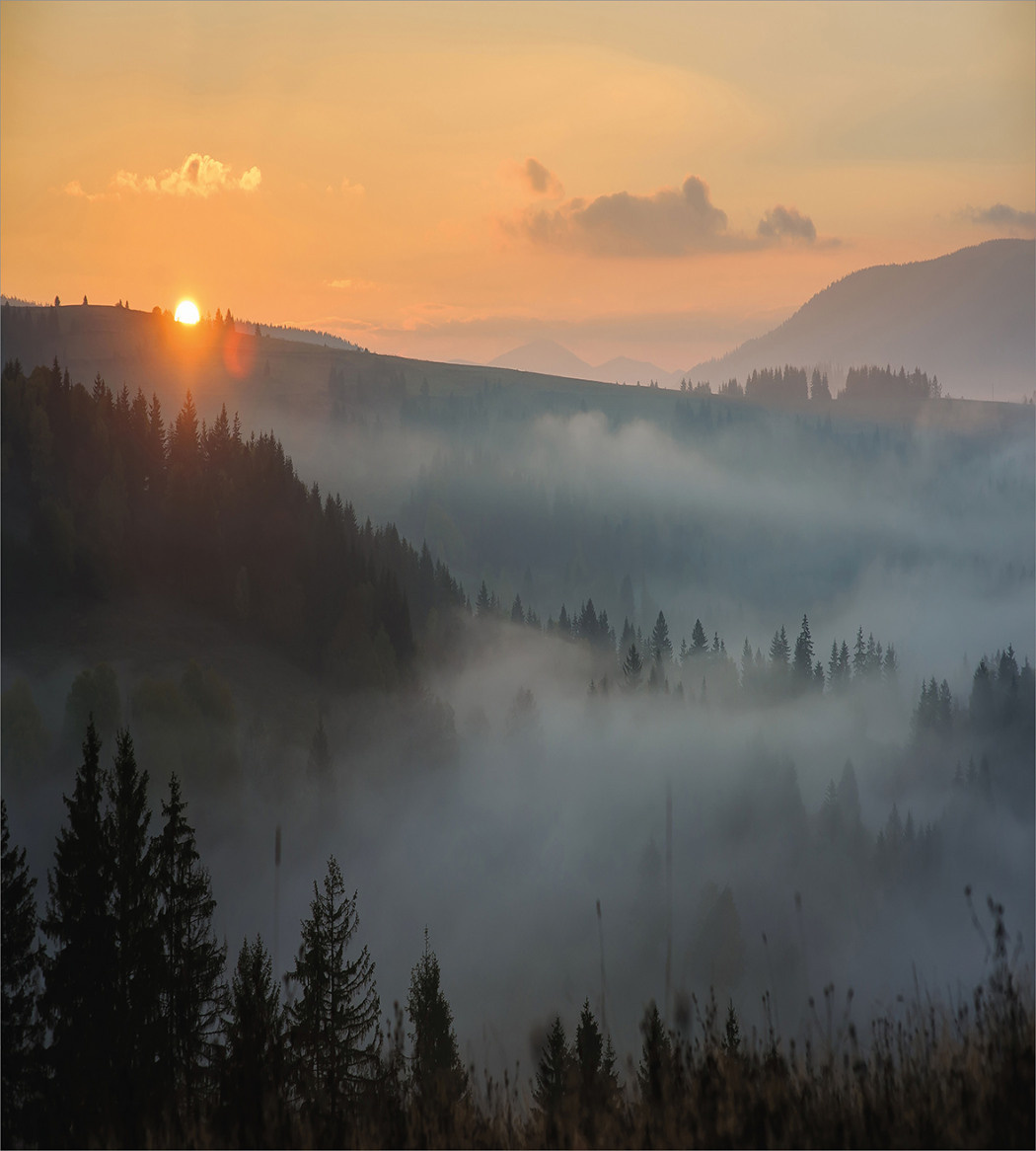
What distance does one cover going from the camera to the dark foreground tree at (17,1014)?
104 ft

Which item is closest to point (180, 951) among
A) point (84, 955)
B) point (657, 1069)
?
point (84, 955)

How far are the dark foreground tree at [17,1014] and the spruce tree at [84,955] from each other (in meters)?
0.74

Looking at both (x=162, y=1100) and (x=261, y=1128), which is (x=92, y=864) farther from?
(x=261, y=1128)

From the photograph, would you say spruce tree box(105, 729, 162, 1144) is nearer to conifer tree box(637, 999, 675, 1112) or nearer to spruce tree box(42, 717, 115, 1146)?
spruce tree box(42, 717, 115, 1146)

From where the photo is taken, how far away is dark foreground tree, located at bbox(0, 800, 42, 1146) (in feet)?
104

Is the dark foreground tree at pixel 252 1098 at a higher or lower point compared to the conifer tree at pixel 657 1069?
lower

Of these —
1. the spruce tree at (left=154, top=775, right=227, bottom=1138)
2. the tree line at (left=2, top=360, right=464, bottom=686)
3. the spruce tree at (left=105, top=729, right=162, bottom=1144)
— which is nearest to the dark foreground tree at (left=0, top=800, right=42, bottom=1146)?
the spruce tree at (left=105, top=729, right=162, bottom=1144)

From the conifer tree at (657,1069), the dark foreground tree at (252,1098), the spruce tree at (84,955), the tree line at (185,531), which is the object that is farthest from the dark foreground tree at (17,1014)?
the tree line at (185,531)

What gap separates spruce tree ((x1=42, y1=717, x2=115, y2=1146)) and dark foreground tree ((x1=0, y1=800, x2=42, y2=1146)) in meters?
0.74

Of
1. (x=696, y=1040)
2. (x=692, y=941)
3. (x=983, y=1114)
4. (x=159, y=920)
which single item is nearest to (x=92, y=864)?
(x=159, y=920)

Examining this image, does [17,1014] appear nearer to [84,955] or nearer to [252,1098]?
[84,955]

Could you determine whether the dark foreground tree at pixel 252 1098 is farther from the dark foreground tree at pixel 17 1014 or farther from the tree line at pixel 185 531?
the tree line at pixel 185 531

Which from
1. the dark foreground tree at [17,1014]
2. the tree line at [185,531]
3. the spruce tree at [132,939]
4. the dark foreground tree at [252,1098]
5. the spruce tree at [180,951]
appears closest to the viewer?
the dark foreground tree at [252,1098]

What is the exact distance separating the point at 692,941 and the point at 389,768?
5816cm
